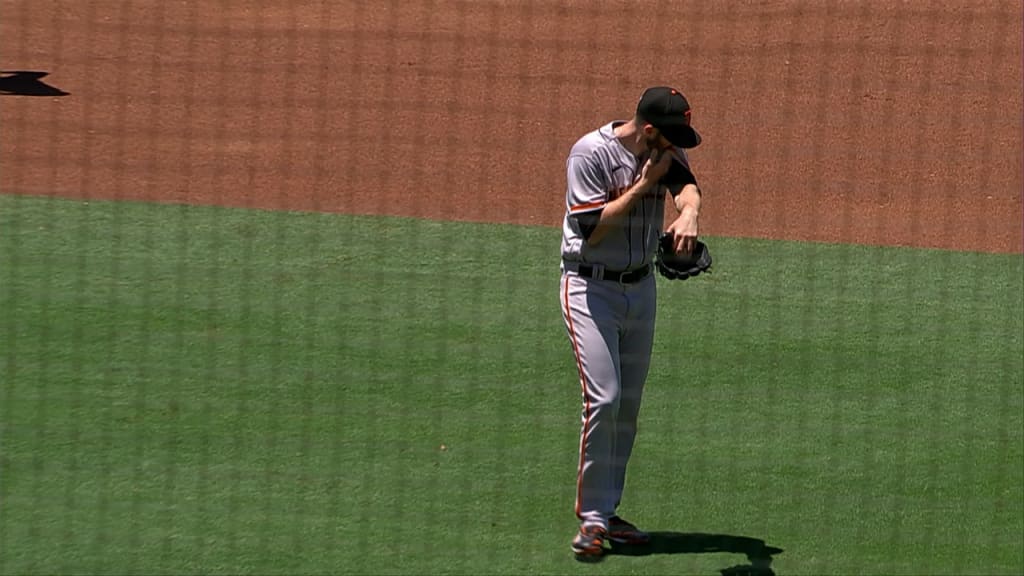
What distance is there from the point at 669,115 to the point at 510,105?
814 centimetres

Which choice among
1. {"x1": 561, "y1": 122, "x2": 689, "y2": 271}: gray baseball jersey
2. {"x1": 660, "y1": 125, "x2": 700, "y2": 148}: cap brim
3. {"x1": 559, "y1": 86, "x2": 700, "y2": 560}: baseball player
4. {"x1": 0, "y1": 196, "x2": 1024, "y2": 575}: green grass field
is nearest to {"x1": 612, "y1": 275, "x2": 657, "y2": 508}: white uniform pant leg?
{"x1": 559, "y1": 86, "x2": 700, "y2": 560}: baseball player

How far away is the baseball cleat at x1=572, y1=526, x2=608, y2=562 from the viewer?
581 cm

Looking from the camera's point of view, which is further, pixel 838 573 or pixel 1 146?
pixel 1 146

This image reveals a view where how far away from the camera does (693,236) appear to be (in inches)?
213

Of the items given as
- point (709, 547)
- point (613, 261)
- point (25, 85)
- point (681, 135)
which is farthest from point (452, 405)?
point (25, 85)

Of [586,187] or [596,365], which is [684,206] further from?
[596,365]

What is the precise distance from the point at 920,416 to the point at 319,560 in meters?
3.02

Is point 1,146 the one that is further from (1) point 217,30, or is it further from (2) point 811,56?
(2) point 811,56

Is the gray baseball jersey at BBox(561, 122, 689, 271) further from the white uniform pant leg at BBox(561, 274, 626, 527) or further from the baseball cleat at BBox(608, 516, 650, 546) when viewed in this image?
the baseball cleat at BBox(608, 516, 650, 546)

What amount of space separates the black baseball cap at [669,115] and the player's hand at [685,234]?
26 cm

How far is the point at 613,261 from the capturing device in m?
5.68

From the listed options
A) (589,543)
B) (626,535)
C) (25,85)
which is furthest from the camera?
(25,85)

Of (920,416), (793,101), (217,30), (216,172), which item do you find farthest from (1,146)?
(920,416)

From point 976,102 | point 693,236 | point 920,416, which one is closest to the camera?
point 693,236
